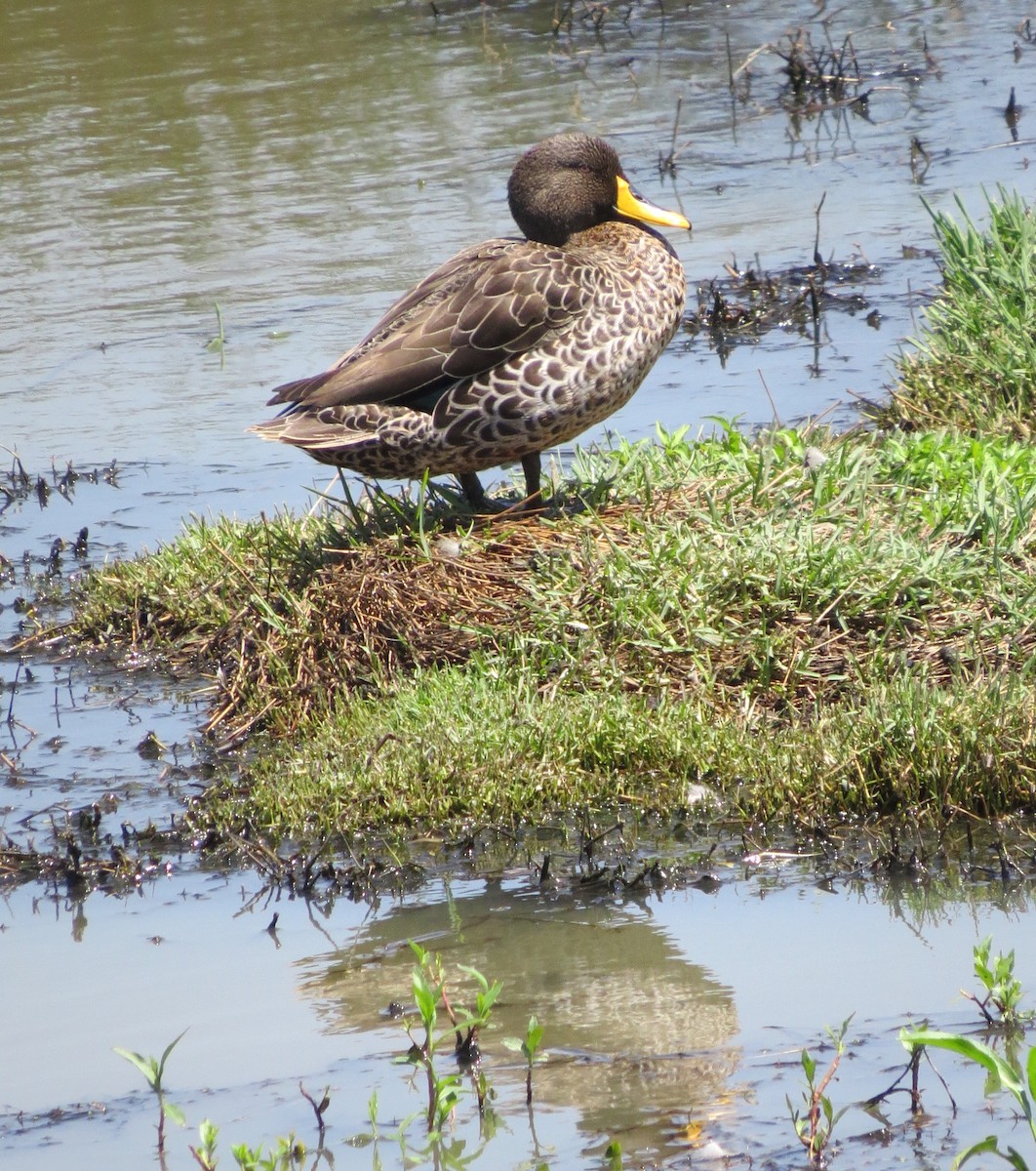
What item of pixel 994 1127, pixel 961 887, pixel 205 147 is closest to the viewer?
pixel 994 1127

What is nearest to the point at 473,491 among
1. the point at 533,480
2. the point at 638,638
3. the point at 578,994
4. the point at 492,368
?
the point at 533,480

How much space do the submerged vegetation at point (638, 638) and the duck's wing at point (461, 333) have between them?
431 millimetres

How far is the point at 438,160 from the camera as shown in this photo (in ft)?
42.7

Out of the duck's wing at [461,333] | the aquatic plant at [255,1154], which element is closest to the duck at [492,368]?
the duck's wing at [461,333]

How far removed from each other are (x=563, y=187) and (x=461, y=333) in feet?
2.73

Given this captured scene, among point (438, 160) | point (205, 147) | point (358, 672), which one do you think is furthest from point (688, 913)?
point (205, 147)

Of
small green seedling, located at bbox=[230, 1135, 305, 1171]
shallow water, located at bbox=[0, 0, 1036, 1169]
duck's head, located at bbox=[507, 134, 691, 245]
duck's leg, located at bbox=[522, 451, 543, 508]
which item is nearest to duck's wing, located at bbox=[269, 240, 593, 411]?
duck's head, located at bbox=[507, 134, 691, 245]

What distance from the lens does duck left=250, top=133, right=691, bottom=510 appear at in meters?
5.98

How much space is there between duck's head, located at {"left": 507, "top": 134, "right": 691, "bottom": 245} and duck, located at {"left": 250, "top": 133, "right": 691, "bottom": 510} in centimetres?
17

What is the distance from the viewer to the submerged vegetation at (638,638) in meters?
4.92

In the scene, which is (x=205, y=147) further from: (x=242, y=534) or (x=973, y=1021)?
(x=973, y=1021)

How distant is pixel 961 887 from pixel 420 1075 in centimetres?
147

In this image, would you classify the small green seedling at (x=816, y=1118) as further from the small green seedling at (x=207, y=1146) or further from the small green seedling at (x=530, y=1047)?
the small green seedling at (x=207, y=1146)

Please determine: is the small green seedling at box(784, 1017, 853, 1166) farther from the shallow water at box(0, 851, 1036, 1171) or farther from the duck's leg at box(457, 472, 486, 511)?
the duck's leg at box(457, 472, 486, 511)
